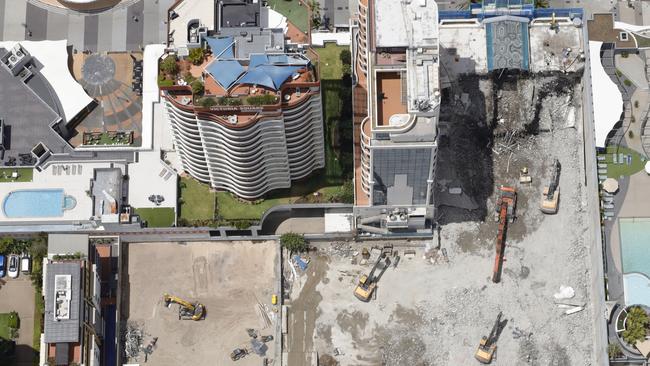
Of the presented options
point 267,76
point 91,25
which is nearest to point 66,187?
point 91,25

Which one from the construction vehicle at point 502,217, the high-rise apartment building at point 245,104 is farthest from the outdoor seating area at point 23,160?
the construction vehicle at point 502,217

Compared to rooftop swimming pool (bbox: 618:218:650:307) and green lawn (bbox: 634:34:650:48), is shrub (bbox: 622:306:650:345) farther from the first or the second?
green lawn (bbox: 634:34:650:48)

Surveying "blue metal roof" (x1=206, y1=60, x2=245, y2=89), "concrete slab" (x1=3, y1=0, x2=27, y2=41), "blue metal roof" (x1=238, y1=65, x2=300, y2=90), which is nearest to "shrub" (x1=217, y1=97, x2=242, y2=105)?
"blue metal roof" (x1=206, y1=60, x2=245, y2=89)

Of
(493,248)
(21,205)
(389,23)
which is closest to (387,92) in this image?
(389,23)

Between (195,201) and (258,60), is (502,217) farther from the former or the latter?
(195,201)

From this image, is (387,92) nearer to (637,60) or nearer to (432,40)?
(432,40)

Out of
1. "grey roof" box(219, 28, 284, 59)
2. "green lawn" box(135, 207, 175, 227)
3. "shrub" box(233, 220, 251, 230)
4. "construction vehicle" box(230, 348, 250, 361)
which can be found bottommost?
"construction vehicle" box(230, 348, 250, 361)
